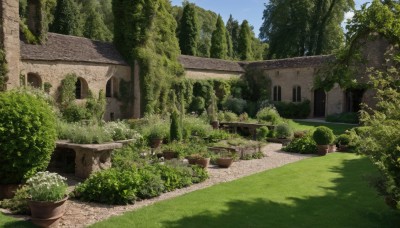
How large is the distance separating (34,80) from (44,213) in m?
14.2

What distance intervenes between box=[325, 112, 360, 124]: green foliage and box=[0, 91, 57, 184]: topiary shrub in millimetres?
22672

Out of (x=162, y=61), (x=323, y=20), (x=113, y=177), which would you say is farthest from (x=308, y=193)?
(x=323, y=20)

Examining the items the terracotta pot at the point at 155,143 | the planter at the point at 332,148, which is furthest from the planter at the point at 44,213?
the planter at the point at 332,148

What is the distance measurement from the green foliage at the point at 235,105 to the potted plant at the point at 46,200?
2269 cm

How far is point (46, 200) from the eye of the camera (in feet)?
23.1

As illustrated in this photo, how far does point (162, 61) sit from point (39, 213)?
62.8ft

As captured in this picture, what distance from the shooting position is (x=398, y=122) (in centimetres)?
670

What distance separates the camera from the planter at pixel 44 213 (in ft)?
22.7

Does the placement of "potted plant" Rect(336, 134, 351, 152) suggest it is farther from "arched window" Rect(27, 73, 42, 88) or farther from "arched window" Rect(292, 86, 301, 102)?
"arched window" Rect(27, 73, 42, 88)

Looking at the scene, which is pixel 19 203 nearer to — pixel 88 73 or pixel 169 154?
pixel 169 154

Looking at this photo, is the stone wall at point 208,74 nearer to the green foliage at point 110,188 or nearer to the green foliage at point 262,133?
the green foliage at point 262,133

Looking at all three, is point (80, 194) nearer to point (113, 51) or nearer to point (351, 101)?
point (113, 51)

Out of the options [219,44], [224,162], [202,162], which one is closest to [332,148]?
[224,162]

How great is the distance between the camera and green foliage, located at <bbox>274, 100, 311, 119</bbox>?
101 feet
